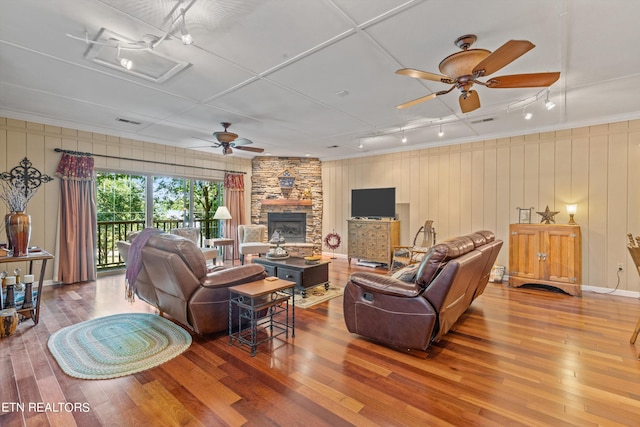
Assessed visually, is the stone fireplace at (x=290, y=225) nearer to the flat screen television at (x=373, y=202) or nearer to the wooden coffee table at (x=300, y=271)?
the flat screen television at (x=373, y=202)

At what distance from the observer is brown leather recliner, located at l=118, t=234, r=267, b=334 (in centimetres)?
281

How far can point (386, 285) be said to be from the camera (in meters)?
2.79

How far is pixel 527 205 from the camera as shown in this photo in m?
5.40

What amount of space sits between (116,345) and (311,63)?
327 centimetres

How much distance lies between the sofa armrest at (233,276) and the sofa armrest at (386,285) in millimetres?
1042

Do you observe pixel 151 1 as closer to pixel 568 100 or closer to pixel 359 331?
pixel 359 331

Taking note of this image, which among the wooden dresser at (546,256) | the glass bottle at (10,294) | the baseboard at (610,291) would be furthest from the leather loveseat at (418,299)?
the glass bottle at (10,294)

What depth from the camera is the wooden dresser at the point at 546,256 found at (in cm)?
460

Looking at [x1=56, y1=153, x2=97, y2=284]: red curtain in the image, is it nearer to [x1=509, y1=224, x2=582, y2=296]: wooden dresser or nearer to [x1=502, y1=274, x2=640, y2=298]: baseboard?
[x1=509, y1=224, x2=582, y2=296]: wooden dresser

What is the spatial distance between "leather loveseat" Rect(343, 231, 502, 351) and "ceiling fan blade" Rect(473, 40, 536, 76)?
1459mm

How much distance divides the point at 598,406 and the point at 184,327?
3.57 meters

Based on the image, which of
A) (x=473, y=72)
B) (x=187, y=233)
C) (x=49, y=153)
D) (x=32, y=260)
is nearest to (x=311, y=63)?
(x=473, y=72)

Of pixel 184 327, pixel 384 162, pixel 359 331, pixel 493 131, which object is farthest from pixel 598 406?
pixel 384 162

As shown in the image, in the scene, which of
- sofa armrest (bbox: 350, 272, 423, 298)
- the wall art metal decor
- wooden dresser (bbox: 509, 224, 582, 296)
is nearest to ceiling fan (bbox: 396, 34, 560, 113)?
sofa armrest (bbox: 350, 272, 423, 298)
